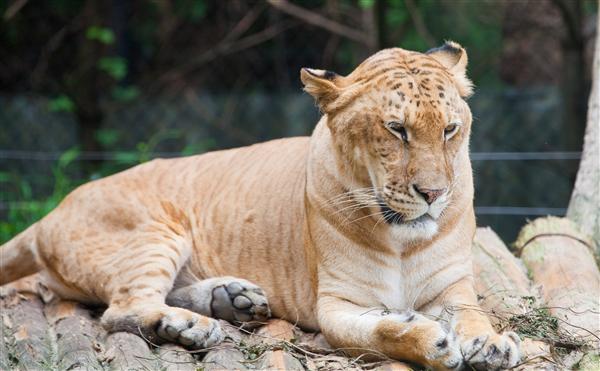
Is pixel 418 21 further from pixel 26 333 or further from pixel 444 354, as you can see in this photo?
pixel 444 354

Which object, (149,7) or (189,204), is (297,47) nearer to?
(149,7)

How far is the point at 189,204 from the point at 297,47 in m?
4.61

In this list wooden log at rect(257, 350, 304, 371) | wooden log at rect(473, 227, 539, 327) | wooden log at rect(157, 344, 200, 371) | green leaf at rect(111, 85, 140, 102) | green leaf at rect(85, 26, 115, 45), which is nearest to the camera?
wooden log at rect(257, 350, 304, 371)

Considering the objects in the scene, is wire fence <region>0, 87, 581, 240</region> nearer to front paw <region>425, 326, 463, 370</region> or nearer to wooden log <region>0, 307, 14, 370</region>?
wooden log <region>0, 307, 14, 370</region>

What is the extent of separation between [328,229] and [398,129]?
605mm

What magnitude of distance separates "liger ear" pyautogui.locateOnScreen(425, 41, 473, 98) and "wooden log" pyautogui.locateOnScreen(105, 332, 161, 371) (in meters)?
1.59

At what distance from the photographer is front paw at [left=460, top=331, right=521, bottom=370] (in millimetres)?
3266

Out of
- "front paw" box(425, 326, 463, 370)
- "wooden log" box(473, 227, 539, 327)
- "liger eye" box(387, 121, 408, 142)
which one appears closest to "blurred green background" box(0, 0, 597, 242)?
"wooden log" box(473, 227, 539, 327)

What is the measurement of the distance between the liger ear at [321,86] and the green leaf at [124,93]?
17.3 feet

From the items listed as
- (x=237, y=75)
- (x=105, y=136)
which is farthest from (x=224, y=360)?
(x=237, y=75)

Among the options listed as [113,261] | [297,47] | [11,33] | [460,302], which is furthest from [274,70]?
[460,302]

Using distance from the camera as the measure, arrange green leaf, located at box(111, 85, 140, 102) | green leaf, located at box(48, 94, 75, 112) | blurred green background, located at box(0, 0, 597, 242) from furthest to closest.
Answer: green leaf, located at box(111, 85, 140, 102), green leaf, located at box(48, 94, 75, 112), blurred green background, located at box(0, 0, 597, 242)

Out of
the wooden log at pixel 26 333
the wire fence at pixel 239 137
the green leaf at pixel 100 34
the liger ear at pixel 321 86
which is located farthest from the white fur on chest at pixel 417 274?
the green leaf at pixel 100 34

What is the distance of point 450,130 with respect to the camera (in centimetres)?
367
